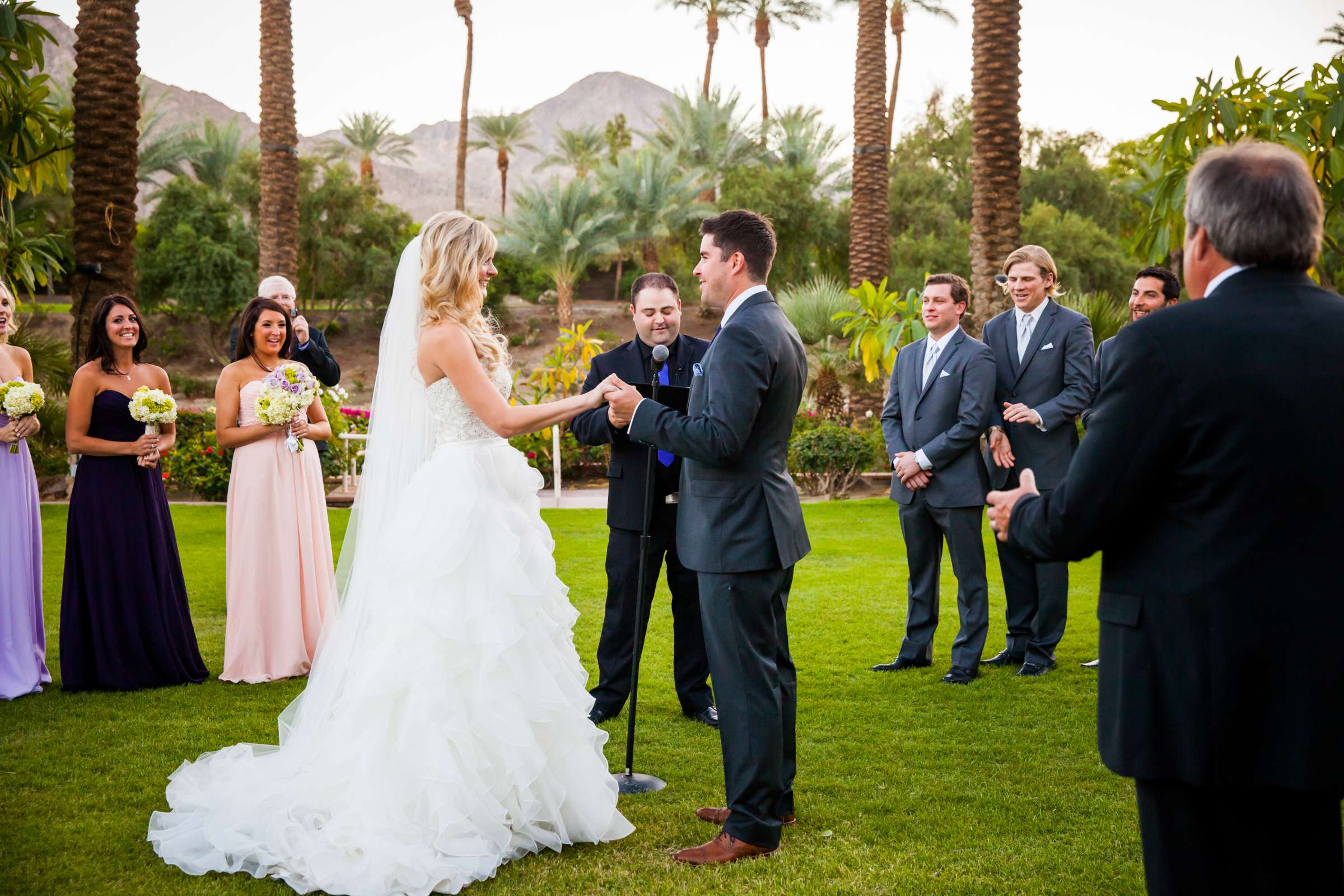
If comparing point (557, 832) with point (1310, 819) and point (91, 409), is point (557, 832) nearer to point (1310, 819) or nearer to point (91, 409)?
point (1310, 819)

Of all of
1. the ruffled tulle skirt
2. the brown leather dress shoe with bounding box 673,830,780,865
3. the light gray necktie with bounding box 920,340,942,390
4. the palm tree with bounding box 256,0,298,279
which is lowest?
the brown leather dress shoe with bounding box 673,830,780,865

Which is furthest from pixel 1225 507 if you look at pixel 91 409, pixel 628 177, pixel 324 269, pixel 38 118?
pixel 324 269

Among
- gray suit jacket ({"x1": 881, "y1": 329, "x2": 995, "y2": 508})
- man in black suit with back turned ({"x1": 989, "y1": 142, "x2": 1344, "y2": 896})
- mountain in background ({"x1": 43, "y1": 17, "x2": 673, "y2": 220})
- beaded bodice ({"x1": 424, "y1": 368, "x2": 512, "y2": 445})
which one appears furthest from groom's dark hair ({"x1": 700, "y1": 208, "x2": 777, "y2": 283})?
mountain in background ({"x1": 43, "y1": 17, "x2": 673, "y2": 220})

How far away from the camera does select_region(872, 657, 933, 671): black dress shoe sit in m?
6.77

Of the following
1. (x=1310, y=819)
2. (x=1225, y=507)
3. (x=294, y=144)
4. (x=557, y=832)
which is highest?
(x=294, y=144)

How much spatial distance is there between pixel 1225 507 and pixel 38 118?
Result: 1263 centimetres

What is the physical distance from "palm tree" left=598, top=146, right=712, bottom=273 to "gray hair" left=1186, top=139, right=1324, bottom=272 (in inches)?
1299

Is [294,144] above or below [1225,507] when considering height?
above

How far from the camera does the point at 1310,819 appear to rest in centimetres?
237

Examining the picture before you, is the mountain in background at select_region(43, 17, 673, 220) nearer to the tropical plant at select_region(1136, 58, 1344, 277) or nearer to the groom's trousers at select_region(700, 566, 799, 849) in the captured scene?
the tropical plant at select_region(1136, 58, 1344, 277)

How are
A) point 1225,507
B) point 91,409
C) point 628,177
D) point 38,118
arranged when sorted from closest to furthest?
point 1225,507
point 91,409
point 38,118
point 628,177

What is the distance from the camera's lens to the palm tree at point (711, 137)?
3872 cm

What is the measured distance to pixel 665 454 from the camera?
556 centimetres

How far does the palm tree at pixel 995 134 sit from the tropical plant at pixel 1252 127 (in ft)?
16.5
